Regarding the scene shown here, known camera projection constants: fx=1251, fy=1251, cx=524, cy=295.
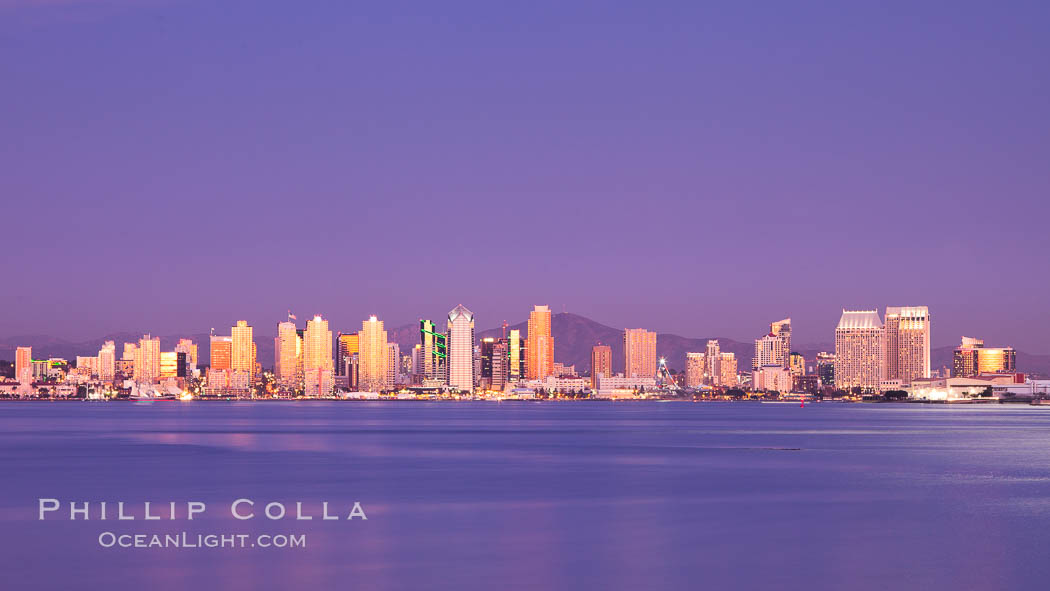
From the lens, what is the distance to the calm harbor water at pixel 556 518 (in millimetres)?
28406

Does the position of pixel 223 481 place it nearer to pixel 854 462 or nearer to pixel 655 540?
pixel 655 540

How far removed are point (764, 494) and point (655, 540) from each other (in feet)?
49.1

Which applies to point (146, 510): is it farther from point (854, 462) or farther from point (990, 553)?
point (854, 462)

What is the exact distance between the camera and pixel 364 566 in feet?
96.8

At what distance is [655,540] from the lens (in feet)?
114

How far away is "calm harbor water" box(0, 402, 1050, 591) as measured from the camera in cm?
2841

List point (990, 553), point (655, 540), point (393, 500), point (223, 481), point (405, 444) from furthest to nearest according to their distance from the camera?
point (405, 444), point (223, 481), point (393, 500), point (655, 540), point (990, 553)

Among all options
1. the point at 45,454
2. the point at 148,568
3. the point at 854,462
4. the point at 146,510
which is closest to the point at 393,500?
the point at 146,510

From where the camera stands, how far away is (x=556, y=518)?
39656 millimetres

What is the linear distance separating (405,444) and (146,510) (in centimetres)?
4856

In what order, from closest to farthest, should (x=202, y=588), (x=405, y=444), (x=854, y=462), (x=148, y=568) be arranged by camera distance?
(x=202, y=588) < (x=148, y=568) < (x=854, y=462) < (x=405, y=444)

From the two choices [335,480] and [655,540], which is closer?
[655,540]

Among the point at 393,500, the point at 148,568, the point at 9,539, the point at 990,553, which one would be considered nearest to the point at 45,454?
the point at 393,500

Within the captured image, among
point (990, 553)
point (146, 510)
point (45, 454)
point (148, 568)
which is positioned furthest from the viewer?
point (45, 454)
